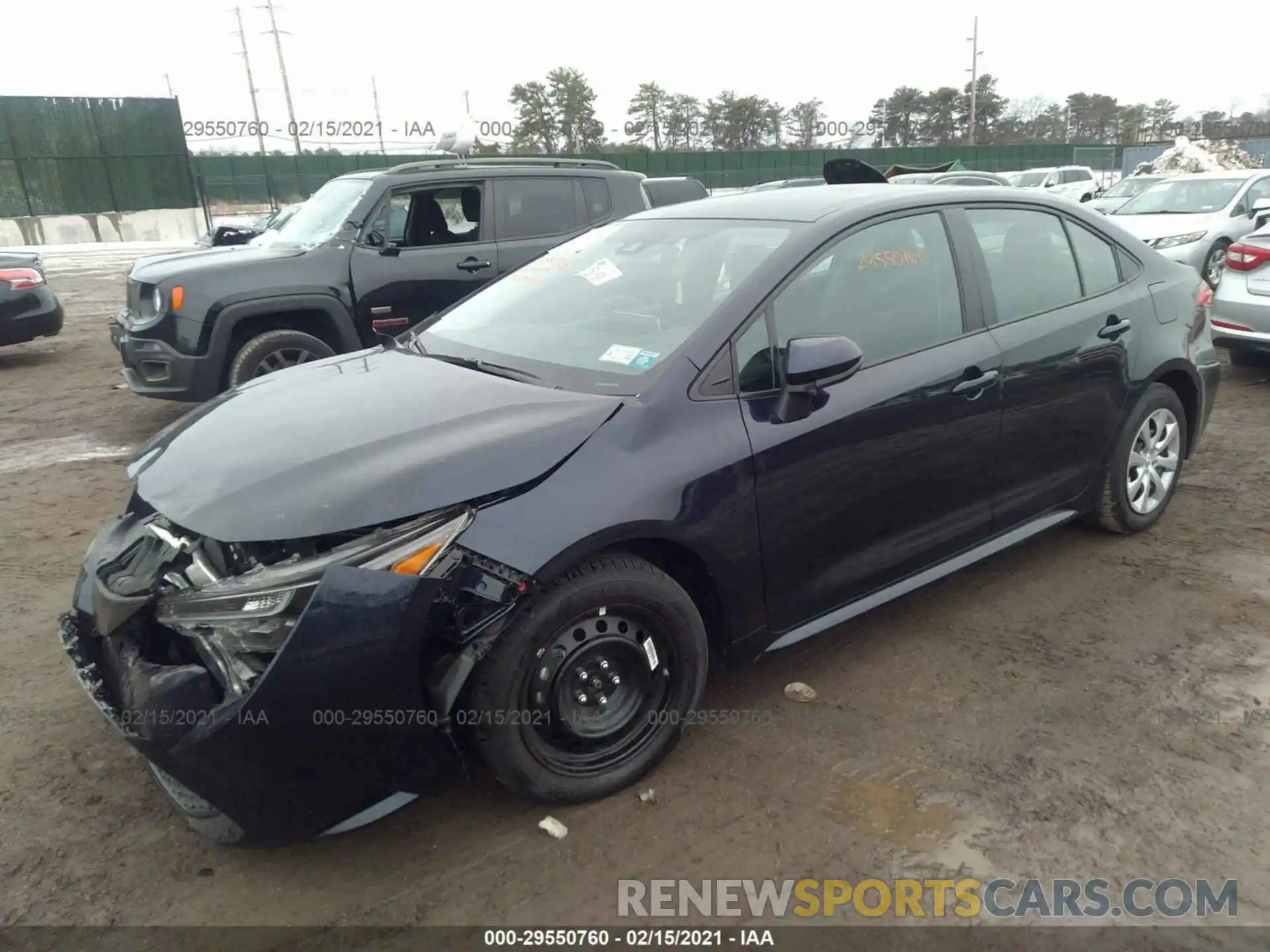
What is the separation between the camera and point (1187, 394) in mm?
4434

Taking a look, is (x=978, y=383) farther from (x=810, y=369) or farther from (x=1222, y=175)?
(x=1222, y=175)

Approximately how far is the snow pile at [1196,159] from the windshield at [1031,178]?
603 centimetres

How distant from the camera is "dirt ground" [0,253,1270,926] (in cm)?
239

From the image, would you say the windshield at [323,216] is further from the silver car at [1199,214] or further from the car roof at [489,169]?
the silver car at [1199,214]

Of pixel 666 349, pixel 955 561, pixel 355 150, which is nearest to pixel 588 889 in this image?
pixel 666 349

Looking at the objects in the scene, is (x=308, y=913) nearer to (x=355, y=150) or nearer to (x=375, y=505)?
(x=375, y=505)

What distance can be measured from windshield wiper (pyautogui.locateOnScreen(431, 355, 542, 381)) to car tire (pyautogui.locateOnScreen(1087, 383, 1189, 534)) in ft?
9.07

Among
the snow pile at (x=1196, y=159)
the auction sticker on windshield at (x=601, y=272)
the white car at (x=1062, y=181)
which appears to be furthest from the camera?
the snow pile at (x=1196, y=159)

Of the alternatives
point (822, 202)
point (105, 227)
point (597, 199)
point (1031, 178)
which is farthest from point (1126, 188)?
point (105, 227)

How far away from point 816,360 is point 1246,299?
6261 millimetres

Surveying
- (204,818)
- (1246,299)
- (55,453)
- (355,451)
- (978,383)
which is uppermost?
(355,451)

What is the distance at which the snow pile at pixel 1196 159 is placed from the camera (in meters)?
30.2

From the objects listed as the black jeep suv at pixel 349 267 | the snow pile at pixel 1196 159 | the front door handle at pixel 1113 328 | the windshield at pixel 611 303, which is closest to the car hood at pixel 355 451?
the windshield at pixel 611 303

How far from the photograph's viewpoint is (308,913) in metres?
2.31
